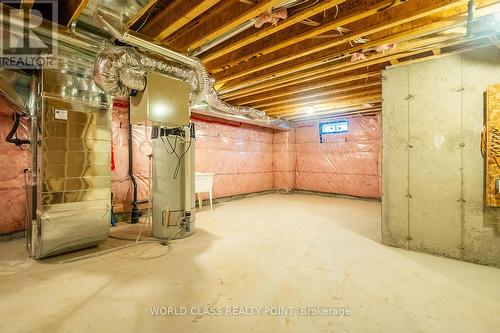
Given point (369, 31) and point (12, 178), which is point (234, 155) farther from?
point (369, 31)

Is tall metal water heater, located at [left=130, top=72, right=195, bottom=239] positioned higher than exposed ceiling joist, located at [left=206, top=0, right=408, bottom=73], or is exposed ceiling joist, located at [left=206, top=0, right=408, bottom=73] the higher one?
exposed ceiling joist, located at [left=206, top=0, right=408, bottom=73]

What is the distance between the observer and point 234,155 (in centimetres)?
654

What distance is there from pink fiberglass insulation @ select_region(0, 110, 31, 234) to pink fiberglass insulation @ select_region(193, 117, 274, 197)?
295 cm

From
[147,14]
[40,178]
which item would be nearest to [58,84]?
[40,178]

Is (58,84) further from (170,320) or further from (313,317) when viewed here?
(313,317)

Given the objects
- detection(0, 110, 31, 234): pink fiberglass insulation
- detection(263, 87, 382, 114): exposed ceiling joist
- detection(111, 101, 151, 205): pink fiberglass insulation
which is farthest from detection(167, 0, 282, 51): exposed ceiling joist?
detection(263, 87, 382, 114): exposed ceiling joist

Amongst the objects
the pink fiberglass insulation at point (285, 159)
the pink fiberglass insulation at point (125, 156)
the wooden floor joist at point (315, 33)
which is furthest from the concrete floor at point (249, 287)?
the pink fiberglass insulation at point (285, 159)

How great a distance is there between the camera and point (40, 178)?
2461 mm

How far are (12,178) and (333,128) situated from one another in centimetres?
669

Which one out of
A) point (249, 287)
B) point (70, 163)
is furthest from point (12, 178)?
point (249, 287)

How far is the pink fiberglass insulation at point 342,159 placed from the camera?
6301mm

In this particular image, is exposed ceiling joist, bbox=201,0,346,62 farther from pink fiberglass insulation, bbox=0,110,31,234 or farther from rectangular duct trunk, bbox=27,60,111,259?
pink fiberglass insulation, bbox=0,110,31,234

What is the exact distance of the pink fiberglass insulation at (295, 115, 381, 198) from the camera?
6301 millimetres

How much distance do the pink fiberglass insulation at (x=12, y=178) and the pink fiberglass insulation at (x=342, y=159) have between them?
6323 mm
